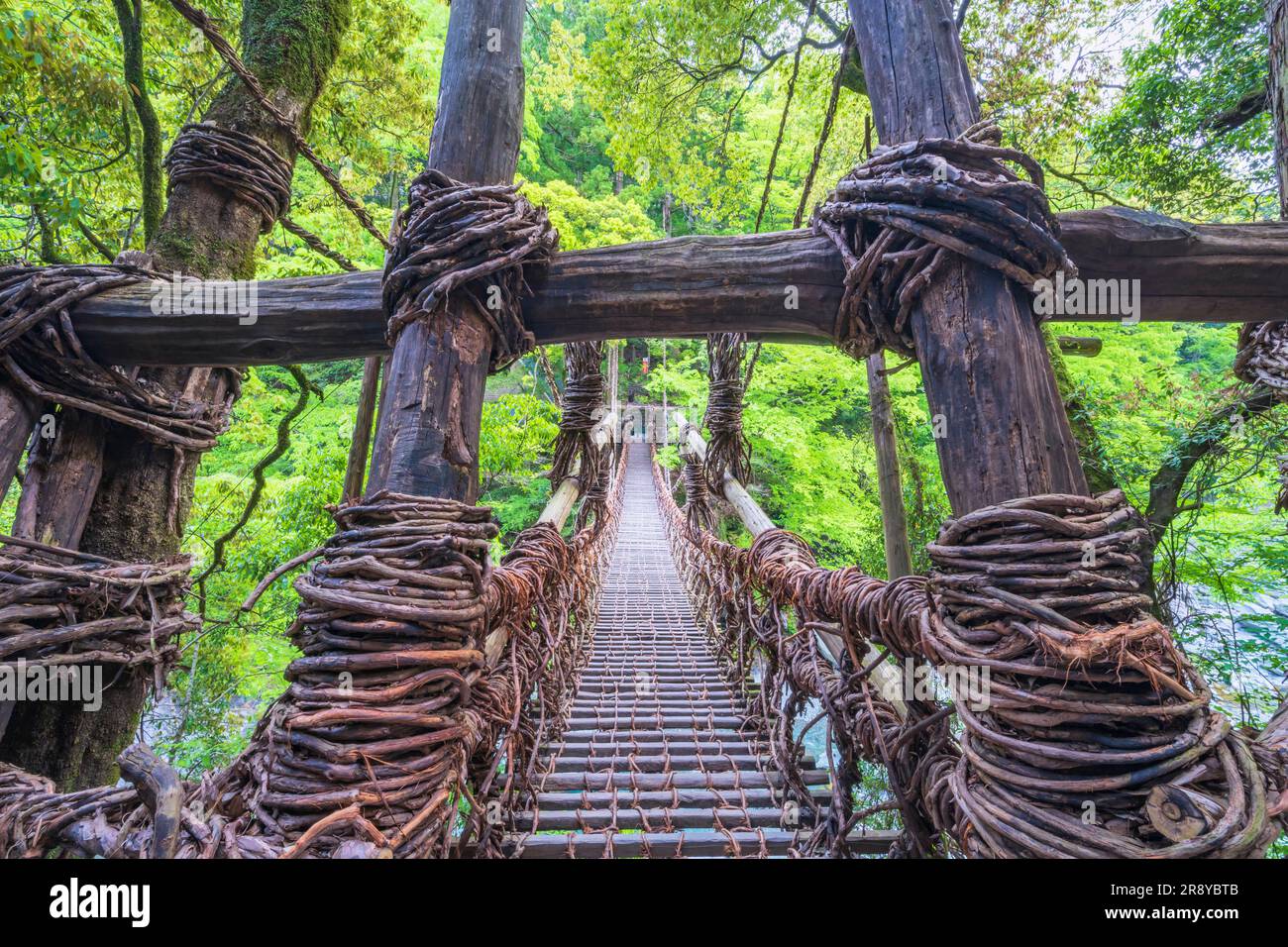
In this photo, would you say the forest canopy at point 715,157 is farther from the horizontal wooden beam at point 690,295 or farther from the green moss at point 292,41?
the horizontal wooden beam at point 690,295

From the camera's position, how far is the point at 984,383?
84 cm

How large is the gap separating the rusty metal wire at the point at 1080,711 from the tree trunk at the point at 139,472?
1931 mm

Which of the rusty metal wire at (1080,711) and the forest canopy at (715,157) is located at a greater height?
the forest canopy at (715,157)

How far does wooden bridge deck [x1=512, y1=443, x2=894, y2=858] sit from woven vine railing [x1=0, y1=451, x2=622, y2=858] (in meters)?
1.01

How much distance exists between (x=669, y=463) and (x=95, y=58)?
9.68m

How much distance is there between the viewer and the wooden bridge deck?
1590mm

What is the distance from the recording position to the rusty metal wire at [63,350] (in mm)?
1166

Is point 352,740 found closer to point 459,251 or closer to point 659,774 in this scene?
point 459,251

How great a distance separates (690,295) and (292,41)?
2.30m

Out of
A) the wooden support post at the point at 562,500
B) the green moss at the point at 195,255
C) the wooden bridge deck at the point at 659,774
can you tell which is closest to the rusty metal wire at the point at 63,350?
the green moss at the point at 195,255

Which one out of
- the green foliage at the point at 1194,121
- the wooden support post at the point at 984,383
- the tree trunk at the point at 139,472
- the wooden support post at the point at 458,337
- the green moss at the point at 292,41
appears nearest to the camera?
the wooden support post at the point at 984,383

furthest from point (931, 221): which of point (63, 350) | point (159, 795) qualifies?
point (63, 350)
